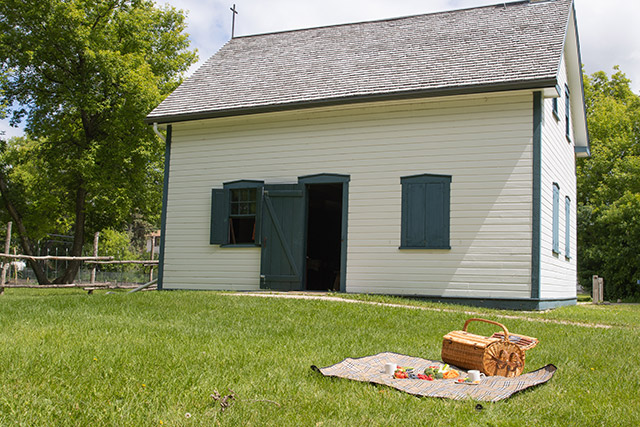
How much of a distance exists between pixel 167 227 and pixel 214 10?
8.07 metres

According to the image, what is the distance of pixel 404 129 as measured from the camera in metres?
13.0

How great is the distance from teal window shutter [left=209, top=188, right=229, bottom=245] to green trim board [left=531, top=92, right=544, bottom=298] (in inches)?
261

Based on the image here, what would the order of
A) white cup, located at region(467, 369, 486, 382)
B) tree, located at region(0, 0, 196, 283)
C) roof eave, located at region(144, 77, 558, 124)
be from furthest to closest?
tree, located at region(0, 0, 196, 283) < roof eave, located at region(144, 77, 558, 124) < white cup, located at region(467, 369, 486, 382)

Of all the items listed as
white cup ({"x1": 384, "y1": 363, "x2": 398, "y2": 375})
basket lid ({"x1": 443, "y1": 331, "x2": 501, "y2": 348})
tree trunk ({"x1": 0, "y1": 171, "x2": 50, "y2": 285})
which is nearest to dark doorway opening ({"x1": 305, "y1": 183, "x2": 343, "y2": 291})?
basket lid ({"x1": 443, "y1": 331, "x2": 501, "y2": 348})

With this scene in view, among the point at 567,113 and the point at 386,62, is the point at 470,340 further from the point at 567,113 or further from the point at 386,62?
the point at 567,113

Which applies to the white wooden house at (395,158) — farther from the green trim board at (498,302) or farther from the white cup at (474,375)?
the white cup at (474,375)

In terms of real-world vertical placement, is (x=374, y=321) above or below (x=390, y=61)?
below

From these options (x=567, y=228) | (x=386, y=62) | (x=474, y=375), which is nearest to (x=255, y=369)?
(x=474, y=375)

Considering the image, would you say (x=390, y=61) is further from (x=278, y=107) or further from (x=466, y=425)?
(x=466, y=425)

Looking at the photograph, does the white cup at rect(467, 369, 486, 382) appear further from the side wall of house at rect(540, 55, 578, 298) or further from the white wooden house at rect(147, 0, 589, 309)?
the side wall of house at rect(540, 55, 578, 298)

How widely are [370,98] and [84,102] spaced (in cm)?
1346

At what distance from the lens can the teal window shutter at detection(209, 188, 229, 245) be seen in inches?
564

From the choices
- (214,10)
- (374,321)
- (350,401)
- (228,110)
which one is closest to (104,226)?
(214,10)

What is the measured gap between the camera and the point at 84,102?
22.4 metres
